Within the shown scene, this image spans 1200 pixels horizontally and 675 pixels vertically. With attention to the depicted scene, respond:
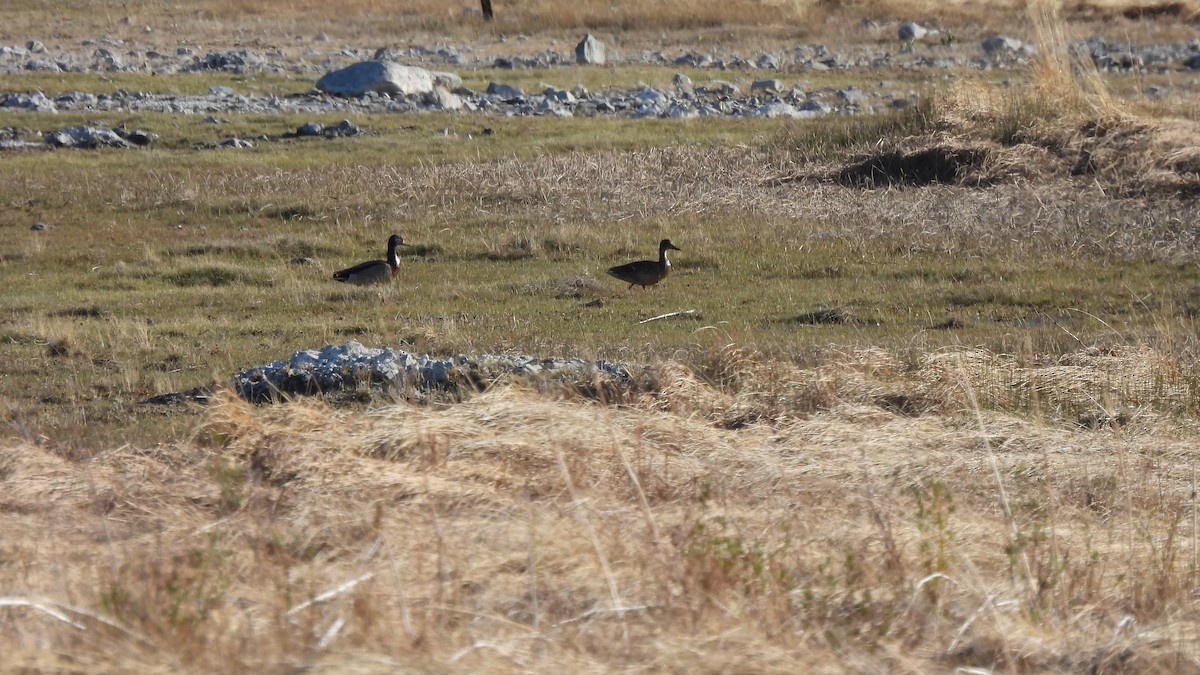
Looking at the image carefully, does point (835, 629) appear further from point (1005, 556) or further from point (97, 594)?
point (97, 594)

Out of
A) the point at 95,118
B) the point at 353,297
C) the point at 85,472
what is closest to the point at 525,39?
the point at 95,118

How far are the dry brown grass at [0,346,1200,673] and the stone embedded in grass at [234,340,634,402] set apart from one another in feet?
2.53

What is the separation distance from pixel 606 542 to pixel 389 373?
3848mm

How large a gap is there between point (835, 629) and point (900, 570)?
71 cm

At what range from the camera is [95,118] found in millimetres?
24922

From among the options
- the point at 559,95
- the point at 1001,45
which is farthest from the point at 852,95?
the point at 1001,45

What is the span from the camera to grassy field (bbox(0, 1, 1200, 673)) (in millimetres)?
5117

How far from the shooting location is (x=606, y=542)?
5.84m

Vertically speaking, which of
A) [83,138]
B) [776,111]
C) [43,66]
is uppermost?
[43,66]

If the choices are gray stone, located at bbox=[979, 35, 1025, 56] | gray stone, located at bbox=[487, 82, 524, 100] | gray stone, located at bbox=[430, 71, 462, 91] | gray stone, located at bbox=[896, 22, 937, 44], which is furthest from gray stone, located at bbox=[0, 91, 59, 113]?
gray stone, located at bbox=[896, 22, 937, 44]

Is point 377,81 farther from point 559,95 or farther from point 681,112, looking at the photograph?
point 681,112

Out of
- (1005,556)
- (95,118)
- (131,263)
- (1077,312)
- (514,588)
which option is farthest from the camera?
(95,118)

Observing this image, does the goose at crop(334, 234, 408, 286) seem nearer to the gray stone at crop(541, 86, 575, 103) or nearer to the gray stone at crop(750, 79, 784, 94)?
the gray stone at crop(541, 86, 575, 103)

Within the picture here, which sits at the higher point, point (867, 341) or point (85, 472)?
point (85, 472)
